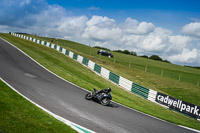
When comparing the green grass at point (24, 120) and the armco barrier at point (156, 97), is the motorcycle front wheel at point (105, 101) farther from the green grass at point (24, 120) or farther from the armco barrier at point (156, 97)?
the armco barrier at point (156, 97)

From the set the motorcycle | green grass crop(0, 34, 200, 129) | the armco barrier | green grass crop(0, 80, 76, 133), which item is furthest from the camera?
the armco barrier

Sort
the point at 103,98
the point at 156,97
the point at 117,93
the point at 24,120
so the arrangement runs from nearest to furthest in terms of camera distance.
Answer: the point at 24,120 → the point at 103,98 → the point at 117,93 → the point at 156,97

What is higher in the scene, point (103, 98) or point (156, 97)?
point (103, 98)

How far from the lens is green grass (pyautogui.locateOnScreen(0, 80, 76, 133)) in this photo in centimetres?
636

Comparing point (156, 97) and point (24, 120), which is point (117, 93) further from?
point (24, 120)

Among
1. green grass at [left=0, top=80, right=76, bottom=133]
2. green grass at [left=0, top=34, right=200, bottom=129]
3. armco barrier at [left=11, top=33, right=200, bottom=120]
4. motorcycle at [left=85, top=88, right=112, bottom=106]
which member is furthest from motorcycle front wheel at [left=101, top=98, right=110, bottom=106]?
armco barrier at [left=11, top=33, right=200, bottom=120]

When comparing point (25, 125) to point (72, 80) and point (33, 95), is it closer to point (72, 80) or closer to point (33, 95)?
point (33, 95)

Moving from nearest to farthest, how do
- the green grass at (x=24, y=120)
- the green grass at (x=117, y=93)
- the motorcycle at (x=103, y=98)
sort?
the green grass at (x=24, y=120) < the motorcycle at (x=103, y=98) < the green grass at (x=117, y=93)

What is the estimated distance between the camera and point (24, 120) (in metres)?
7.09

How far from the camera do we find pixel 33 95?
11719mm

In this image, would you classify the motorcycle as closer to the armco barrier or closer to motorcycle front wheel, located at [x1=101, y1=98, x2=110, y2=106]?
motorcycle front wheel, located at [x1=101, y1=98, x2=110, y2=106]

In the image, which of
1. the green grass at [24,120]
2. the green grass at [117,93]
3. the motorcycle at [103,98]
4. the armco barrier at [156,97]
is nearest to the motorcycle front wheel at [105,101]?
the motorcycle at [103,98]

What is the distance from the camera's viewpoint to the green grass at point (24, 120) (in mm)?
6360

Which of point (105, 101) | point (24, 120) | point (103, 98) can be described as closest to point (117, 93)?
point (105, 101)
